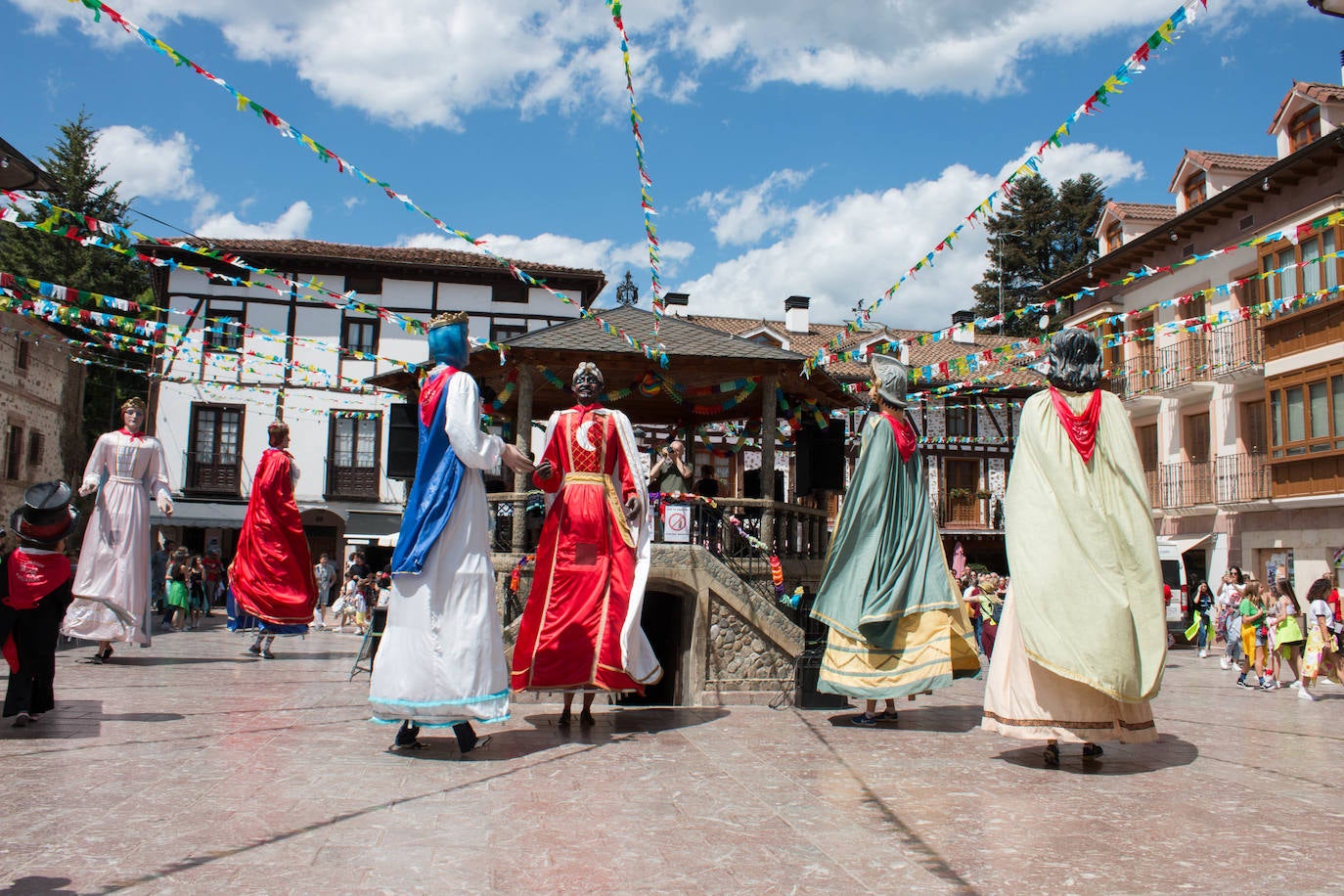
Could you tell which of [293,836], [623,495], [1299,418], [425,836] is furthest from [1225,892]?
[1299,418]

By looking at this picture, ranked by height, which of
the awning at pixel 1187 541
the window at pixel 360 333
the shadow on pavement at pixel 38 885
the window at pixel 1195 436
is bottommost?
the shadow on pavement at pixel 38 885

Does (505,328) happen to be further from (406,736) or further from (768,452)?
(406,736)

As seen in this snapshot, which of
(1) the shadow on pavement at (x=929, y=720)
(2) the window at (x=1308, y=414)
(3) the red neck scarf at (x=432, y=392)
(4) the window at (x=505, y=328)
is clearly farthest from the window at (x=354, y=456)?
(3) the red neck scarf at (x=432, y=392)

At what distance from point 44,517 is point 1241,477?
A: 85.0 ft

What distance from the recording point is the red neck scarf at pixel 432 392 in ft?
19.8

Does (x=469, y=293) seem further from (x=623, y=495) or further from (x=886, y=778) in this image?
(x=886, y=778)

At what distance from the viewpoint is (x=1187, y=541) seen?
27469 millimetres

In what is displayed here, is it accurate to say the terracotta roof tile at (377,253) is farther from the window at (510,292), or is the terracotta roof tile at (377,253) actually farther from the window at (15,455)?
the window at (15,455)

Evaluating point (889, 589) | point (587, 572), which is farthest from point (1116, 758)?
point (587, 572)

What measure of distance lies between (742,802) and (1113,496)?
2.83 m

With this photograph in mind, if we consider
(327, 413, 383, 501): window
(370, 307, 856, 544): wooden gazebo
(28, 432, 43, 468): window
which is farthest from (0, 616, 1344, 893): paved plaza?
(28, 432, 43, 468): window

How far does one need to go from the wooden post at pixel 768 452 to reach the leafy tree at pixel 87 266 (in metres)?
29.3

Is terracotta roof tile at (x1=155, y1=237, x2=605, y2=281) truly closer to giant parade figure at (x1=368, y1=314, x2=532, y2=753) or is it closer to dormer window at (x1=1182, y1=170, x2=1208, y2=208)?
dormer window at (x1=1182, y1=170, x2=1208, y2=208)

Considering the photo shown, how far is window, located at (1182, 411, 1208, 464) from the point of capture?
27797 mm
